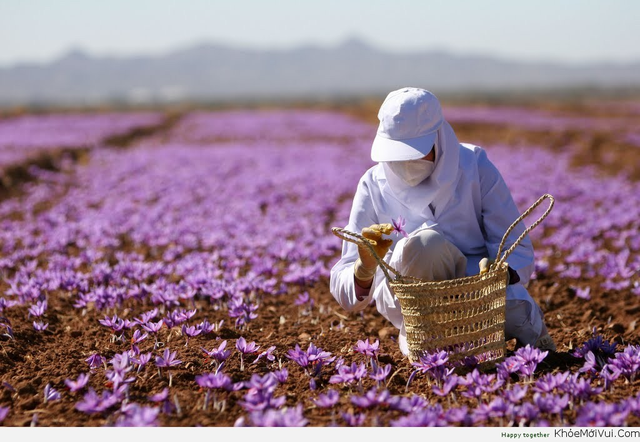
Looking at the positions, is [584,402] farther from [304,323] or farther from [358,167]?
[358,167]

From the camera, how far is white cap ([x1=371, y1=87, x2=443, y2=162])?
2889 millimetres

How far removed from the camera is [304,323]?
4074mm

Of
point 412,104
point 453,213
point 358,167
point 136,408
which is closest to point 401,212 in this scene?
point 453,213

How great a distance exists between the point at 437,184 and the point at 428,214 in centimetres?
23

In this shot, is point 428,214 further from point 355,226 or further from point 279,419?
point 279,419

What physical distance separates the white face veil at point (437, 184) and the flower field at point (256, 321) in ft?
2.57

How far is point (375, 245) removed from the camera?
283 cm

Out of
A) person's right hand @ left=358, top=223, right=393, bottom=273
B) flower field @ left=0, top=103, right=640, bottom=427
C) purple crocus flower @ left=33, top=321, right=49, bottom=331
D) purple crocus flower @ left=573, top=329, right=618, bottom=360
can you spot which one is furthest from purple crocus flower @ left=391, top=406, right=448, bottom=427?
purple crocus flower @ left=33, top=321, right=49, bottom=331

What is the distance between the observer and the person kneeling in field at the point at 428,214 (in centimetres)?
291

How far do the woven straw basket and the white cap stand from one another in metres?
0.46

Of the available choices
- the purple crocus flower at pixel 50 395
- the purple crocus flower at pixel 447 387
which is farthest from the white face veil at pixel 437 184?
the purple crocus flower at pixel 50 395

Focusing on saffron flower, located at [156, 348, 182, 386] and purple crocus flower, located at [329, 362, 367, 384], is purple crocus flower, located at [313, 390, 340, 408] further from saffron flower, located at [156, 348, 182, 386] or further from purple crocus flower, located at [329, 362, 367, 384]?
saffron flower, located at [156, 348, 182, 386]

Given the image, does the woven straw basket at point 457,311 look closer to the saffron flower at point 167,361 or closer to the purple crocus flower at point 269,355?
the purple crocus flower at point 269,355

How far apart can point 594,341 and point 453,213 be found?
Result: 96 cm
